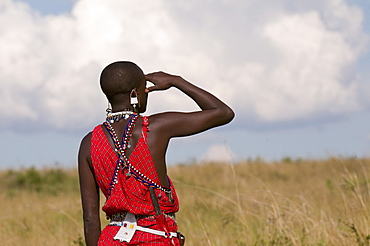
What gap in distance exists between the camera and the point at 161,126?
3645 millimetres

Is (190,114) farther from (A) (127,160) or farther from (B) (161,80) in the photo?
(A) (127,160)

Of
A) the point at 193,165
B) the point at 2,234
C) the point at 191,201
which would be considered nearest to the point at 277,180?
the point at 193,165

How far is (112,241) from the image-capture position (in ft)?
12.2

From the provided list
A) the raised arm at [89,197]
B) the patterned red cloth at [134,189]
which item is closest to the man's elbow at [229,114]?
the patterned red cloth at [134,189]

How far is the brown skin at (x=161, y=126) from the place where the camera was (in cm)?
365

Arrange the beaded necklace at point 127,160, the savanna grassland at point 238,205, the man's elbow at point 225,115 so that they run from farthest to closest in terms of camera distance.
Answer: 1. the savanna grassland at point 238,205
2. the man's elbow at point 225,115
3. the beaded necklace at point 127,160

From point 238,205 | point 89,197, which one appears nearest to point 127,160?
point 89,197

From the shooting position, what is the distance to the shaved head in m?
3.64

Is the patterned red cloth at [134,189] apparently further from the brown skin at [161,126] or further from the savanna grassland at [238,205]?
the savanna grassland at [238,205]

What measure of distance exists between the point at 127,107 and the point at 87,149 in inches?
15.2

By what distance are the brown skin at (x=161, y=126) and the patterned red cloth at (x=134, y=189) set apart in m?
0.04

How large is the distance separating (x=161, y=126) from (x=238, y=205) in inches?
123

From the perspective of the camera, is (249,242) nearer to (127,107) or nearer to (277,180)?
(127,107)

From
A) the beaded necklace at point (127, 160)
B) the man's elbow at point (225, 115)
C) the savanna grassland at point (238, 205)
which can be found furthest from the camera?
the savanna grassland at point (238, 205)
